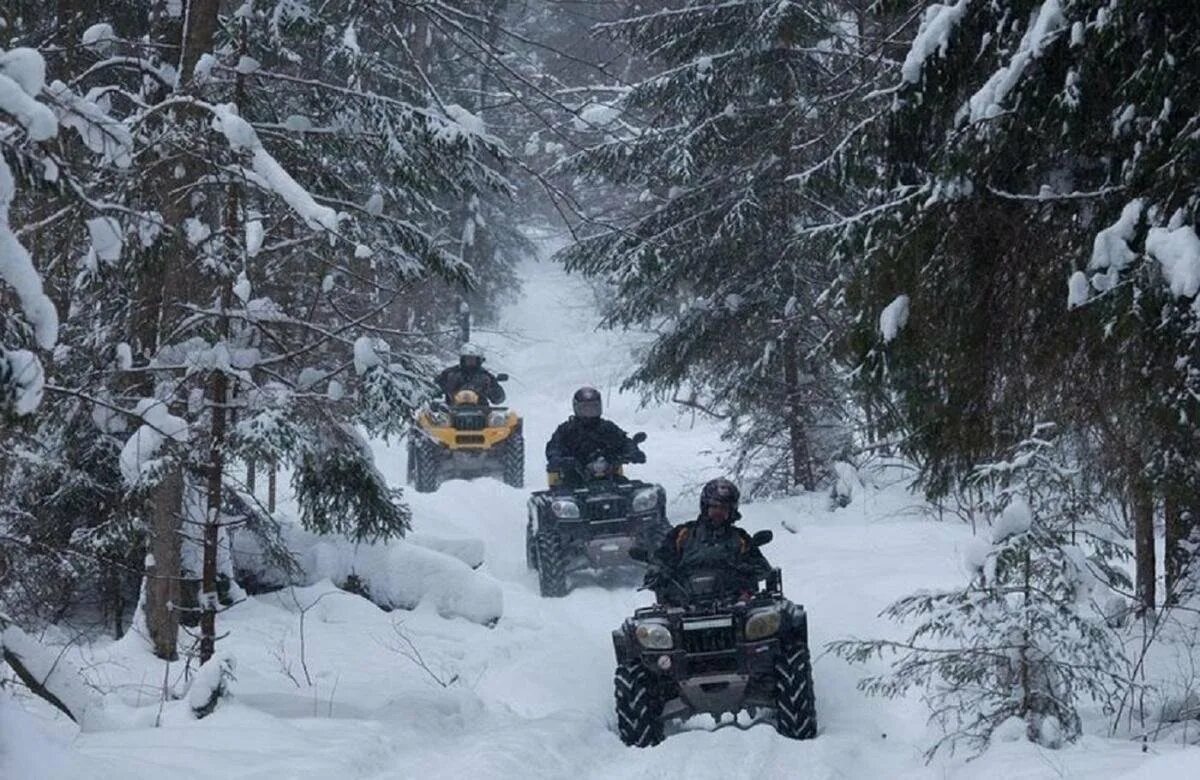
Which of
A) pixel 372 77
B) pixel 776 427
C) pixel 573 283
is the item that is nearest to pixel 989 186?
pixel 372 77

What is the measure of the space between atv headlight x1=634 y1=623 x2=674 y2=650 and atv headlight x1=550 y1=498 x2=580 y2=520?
15.8 ft

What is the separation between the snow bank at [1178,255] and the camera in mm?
4703

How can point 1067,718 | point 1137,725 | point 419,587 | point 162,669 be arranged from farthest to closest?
point 419,587 < point 162,669 < point 1137,725 < point 1067,718

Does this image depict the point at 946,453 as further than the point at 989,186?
Yes

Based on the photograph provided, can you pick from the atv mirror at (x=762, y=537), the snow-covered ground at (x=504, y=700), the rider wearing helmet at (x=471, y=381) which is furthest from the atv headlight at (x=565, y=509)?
the rider wearing helmet at (x=471, y=381)

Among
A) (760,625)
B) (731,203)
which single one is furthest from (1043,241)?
(731,203)

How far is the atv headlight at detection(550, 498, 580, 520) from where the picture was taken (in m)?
12.3

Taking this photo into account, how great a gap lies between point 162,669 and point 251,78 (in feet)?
13.0

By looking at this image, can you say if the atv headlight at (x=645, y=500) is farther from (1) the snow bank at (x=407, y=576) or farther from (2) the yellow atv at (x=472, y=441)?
(2) the yellow atv at (x=472, y=441)

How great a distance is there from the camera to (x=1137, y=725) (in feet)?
22.8

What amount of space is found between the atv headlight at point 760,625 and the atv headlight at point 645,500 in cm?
495

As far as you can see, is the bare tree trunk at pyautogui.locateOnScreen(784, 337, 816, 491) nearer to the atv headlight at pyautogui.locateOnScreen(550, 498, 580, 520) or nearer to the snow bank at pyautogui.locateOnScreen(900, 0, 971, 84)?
the atv headlight at pyautogui.locateOnScreen(550, 498, 580, 520)

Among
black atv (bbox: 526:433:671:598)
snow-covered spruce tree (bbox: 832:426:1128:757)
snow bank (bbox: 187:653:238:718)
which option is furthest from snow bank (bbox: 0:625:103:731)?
black atv (bbox: 526:433:671:598)

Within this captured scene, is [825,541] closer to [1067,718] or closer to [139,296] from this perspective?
[1067,718]
